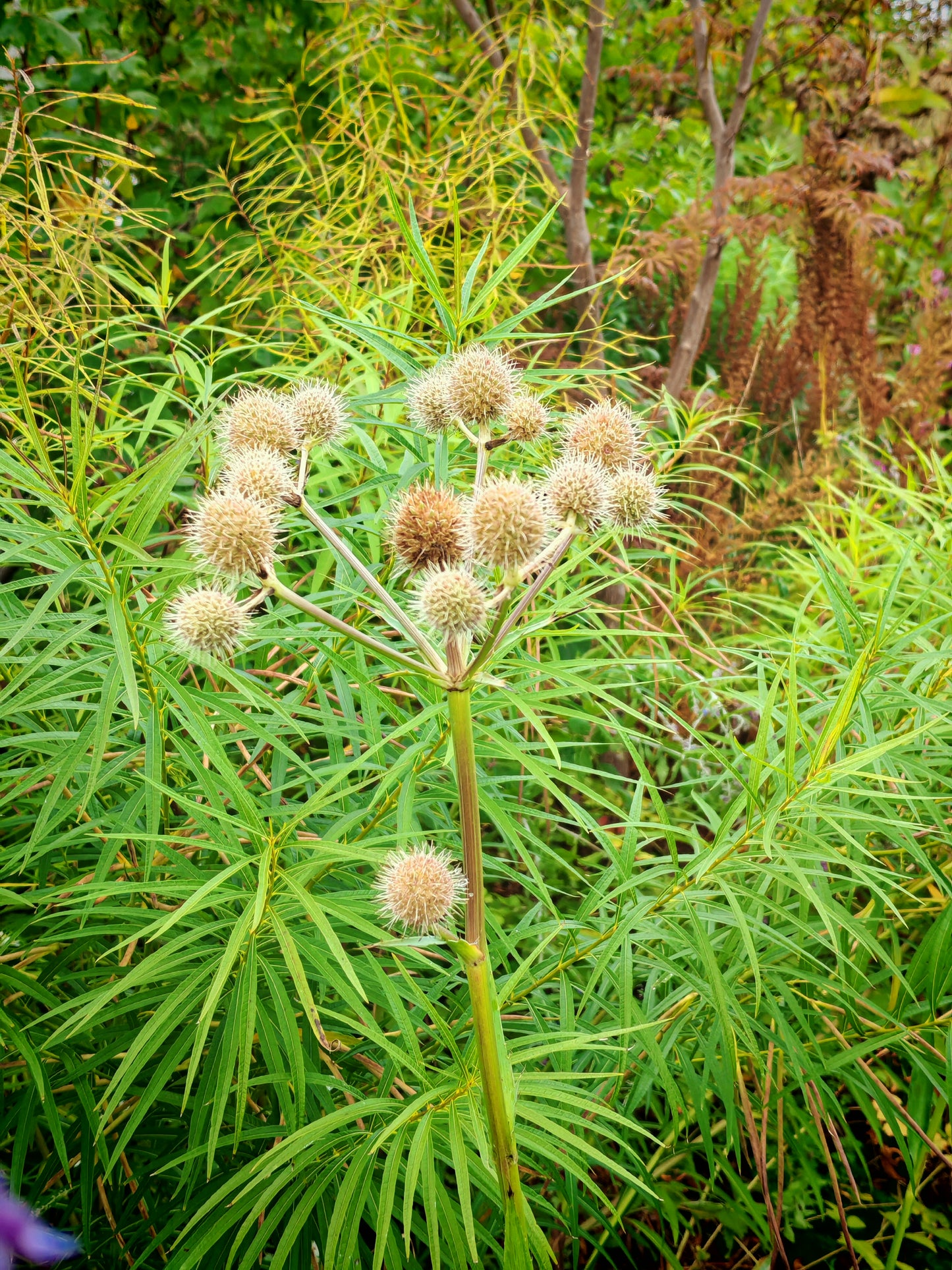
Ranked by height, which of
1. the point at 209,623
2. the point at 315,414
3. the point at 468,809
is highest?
the point at 315,414

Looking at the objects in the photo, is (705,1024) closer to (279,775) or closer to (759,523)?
(279,775)

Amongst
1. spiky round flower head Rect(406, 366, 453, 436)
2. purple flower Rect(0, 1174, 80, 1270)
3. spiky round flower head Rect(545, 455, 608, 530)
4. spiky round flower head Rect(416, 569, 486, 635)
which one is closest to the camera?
purple flower Rect(0, 1174, 80, 1270)

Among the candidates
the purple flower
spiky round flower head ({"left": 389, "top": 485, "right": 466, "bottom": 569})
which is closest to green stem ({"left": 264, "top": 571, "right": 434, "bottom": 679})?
spiky round flower head ({"left": 389, "top": 485, "right": 466, "bottom": 569})

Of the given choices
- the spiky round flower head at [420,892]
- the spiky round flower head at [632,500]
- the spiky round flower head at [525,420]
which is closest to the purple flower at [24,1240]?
the spiky round flower head at [420,892]

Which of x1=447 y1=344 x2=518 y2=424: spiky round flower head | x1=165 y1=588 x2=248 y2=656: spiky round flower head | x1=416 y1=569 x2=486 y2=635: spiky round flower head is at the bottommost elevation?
x1=165 y1=588 x2=248 y2=656: spiky round flower head

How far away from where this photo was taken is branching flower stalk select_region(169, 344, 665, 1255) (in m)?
0.89

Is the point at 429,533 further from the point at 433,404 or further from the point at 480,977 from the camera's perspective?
the point at 480,977

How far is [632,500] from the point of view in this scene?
1025mm

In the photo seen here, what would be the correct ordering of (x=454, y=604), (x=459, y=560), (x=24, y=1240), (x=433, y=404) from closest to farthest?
(x=24, y=1240)
(x=454, y=604)
(x=459, y=560)
(x=433, y=404)

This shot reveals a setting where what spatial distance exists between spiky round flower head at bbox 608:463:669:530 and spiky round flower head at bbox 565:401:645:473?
0.07 feet

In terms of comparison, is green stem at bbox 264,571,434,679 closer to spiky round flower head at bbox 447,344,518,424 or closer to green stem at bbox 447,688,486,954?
green stem at bbox 447,688,486,954

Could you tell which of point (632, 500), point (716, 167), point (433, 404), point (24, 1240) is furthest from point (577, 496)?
point (716, 167)

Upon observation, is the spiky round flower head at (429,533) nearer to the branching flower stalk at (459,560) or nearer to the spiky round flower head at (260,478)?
the branching flower stalk at (459,560)

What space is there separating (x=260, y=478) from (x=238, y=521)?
0.22ft
